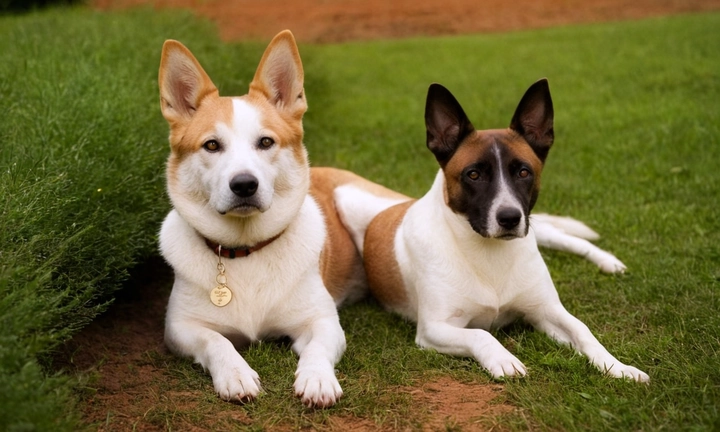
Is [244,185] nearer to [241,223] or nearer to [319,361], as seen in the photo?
[241,223]

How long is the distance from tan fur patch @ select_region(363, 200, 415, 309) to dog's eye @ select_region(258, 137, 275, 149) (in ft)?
4.24

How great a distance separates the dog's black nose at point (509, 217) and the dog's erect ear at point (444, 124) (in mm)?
577

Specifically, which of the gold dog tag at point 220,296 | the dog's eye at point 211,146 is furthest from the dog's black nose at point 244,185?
the gold dog tag at point 220,296

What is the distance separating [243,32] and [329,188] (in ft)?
46.7

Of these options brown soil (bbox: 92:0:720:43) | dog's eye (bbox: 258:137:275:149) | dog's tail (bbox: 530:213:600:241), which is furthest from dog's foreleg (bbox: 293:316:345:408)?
brown soil (bbox: 92:0:720:43)

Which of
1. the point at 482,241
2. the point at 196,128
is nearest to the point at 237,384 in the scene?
the point at 196,128

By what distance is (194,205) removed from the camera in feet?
13.7

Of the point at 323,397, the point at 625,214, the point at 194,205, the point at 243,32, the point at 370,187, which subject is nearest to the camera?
the point at 323,397

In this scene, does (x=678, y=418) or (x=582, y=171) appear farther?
(x=582, y=171)

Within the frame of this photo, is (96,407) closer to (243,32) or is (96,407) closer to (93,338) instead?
(93,338)

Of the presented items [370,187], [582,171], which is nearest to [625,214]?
[582,171]

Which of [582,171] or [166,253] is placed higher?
[166,253]

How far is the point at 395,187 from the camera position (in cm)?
759

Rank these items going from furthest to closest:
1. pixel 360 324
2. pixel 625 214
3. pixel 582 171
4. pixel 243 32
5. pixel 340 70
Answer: pixel 243 32 < pixel 340 70 < pixel 582 171 < pixel 625 214 < pixel 360 324
